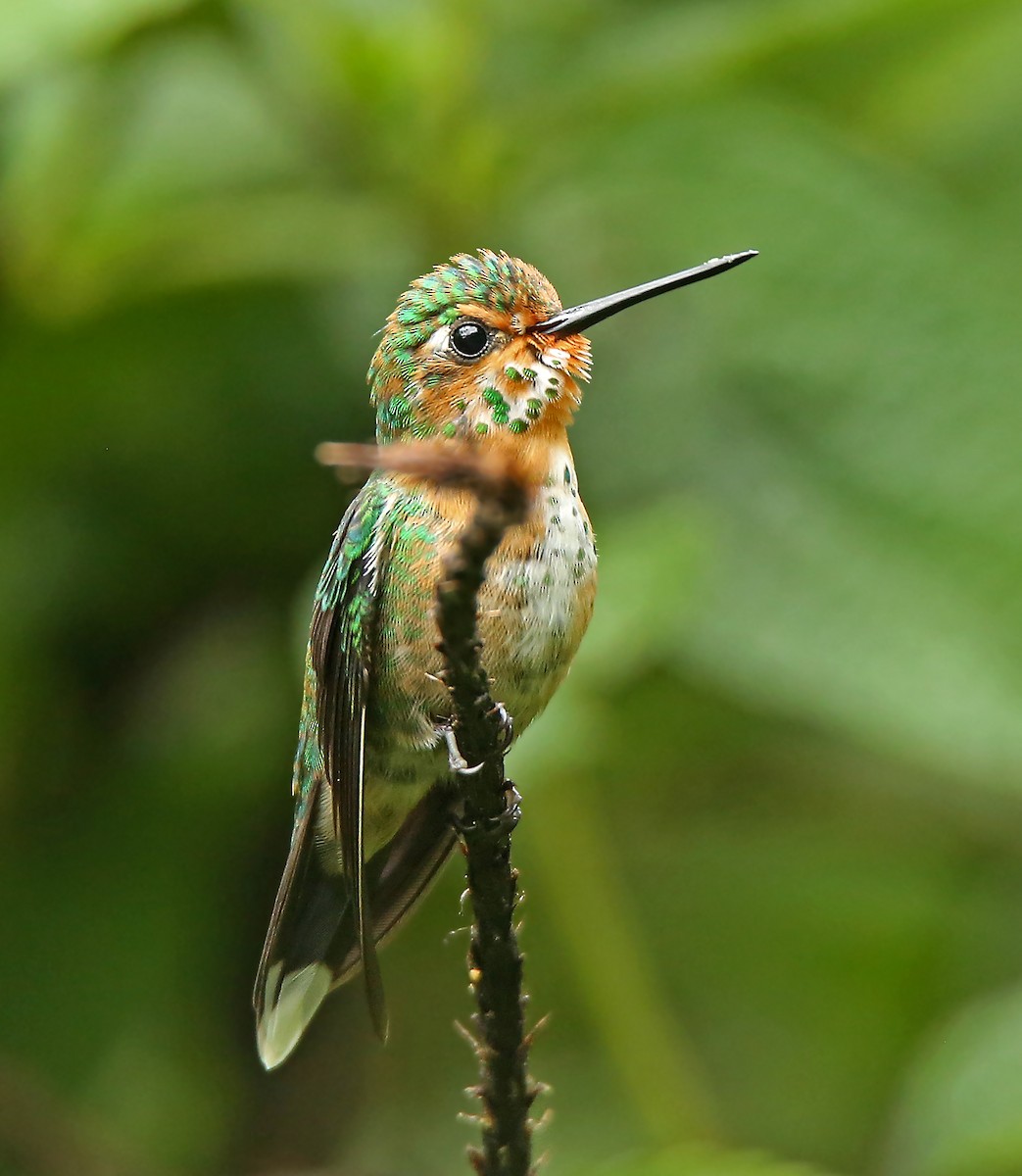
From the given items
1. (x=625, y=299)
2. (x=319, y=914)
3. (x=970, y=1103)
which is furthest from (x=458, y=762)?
(x=970, y=1103)

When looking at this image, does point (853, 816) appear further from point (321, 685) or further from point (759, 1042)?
point (321, 685)

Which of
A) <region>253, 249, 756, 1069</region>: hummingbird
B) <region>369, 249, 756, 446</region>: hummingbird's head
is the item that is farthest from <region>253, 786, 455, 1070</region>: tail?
<region>369, 249, 756, 446</region>: hummingbird's head

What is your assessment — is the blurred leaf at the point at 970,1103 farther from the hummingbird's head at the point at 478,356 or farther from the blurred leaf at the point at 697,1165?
the hummingbird's head at the point at 478,356

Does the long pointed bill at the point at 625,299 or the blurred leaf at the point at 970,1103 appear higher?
the long pointed bill at the point at 625,299

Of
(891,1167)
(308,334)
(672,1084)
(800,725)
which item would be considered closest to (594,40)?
(308,334)

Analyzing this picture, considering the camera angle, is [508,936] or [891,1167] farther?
[891,1167]

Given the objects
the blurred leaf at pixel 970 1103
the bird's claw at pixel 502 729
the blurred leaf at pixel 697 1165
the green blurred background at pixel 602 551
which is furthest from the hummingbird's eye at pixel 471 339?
the blurred leaf at pixel 970 1103

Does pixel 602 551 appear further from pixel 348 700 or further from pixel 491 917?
pixel 491 917
